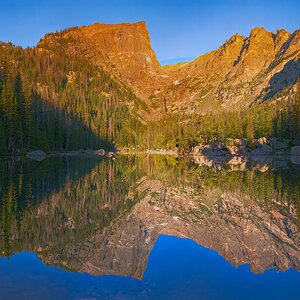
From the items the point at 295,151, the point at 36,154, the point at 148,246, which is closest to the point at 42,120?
the point at 36,154

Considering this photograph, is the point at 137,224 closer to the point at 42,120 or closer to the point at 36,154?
the point at 36,154

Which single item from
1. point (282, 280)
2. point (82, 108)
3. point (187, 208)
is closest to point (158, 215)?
point (187, 208)

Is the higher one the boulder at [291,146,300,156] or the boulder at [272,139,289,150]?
the boulder at [272,139,289,150]

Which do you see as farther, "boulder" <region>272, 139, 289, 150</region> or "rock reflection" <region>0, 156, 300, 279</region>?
"boulder" <region>272, 139, 289, 150</region>

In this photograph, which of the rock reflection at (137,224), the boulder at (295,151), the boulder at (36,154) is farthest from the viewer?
the boulder at (295,151)

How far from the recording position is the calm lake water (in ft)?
30.4

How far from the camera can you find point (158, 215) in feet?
68.6

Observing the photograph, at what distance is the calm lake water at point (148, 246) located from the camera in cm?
926

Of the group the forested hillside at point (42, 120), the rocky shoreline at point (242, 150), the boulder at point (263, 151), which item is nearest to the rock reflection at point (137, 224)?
the forested hillside at point (42, 120)

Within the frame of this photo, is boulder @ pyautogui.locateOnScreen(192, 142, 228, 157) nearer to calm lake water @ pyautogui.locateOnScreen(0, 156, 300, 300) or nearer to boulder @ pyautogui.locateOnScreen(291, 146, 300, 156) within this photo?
boulder @ pyautogui.locateOnScreen(291, 146, 300, 156)

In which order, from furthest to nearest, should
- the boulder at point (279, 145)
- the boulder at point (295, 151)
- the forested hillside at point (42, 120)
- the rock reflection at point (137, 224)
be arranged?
the boulder at point (279, 145) → the boulder at point (295, 151) → the forested hillside at point (42, 120) → the rock reflection at point (137, 224)

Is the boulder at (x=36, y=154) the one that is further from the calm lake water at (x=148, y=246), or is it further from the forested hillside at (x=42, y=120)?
the calm lake water at (x=148, y=246)

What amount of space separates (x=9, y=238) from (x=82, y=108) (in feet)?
549

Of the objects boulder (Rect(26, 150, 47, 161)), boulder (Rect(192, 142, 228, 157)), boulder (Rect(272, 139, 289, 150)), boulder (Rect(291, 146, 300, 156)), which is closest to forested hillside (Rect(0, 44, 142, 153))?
boulder (Rect(26, 150, 47, 161))
